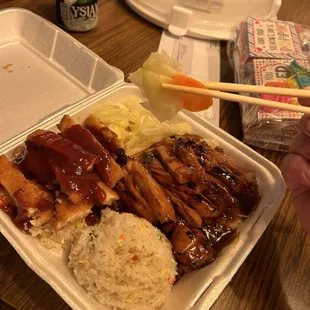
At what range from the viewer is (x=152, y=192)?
59.6 inches

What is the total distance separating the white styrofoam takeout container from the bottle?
109cm

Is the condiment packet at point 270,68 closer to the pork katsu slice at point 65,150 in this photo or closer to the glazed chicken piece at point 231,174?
the glazed chicken piece at point 231,174

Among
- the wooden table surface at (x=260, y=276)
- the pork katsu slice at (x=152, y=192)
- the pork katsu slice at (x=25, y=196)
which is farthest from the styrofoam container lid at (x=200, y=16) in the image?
the pork katsu slice at (x=25, y=196)

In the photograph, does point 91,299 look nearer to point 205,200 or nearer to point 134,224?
point 134,224

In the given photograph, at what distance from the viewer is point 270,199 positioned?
168cm

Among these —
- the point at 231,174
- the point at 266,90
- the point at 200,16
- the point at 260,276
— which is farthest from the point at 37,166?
the point at 200,16

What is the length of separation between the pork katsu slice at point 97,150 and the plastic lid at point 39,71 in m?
0.61

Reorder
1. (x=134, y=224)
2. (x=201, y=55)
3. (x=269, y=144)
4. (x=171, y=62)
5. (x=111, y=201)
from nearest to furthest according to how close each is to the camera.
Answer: (x=134, y=224) → (x=111, y=201) → (x=171, y=62) → (x=269, y=144) → (x=201, y=55)

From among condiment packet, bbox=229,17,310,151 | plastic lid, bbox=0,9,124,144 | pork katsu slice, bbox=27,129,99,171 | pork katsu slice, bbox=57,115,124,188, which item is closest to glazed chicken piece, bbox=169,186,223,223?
pork katsu slice, bbox=57,115,124,188

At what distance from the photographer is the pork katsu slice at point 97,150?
1.54 m

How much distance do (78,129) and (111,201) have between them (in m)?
0.35

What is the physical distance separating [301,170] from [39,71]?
1.85m

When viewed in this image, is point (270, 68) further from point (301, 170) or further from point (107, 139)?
point (107, 139)

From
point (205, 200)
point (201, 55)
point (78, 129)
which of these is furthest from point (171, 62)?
point (201, 55)
